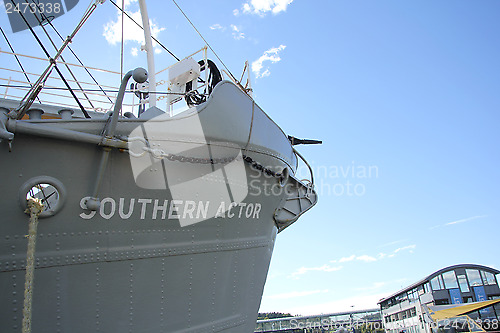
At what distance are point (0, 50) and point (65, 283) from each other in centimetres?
465

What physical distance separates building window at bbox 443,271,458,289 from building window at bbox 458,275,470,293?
1.36ft

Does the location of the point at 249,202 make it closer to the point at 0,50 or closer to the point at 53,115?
the point at 53,115

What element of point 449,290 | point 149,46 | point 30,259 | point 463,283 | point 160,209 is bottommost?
point 30,259

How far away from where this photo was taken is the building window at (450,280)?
2817 cm

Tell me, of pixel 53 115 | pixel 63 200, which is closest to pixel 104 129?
pixel 63 200

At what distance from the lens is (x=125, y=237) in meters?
3.97

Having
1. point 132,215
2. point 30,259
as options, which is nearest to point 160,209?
point 132,215

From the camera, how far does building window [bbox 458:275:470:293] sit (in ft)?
92.2

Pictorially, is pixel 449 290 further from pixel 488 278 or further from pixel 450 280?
pixel 488 278

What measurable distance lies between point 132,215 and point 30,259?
117 cm

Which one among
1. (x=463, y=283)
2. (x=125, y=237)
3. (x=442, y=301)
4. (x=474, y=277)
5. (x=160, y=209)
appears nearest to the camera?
(x=125, y=237)

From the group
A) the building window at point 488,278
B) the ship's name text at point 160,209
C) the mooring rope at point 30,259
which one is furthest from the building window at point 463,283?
the mooring rope at point 30,259

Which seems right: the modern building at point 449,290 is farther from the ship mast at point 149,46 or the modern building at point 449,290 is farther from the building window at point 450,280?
the ship mast at point 149,46

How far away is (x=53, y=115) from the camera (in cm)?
632
